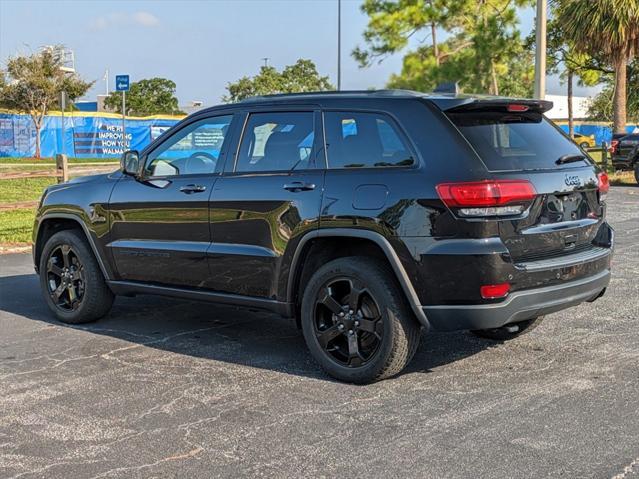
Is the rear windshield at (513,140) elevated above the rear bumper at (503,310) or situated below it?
above

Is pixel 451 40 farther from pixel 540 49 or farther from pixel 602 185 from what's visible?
pixel 602 185

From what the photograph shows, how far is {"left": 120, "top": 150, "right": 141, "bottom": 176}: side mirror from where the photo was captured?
6137 millimetres

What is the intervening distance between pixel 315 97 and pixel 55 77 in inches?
1482

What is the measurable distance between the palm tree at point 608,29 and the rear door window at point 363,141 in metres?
22.3

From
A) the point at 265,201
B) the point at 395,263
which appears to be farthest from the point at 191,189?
the point at 395,263

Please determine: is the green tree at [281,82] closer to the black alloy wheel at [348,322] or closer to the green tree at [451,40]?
the green tree at [451,40]

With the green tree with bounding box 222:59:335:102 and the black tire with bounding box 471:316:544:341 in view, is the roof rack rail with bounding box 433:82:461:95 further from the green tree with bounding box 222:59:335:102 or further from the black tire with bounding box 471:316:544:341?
the green tree with bounding box 222:59:335:102

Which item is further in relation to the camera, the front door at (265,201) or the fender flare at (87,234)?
the fender flare at (87,234)

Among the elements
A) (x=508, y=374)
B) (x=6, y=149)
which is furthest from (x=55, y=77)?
(x=508, y=374)

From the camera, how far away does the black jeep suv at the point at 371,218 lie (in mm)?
4500

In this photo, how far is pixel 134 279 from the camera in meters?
6.16

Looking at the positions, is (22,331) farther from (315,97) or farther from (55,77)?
(55,77)

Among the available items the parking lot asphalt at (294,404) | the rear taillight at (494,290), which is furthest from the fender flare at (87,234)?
the rear taillight at (494,290)

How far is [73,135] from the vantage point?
37.3 meters
